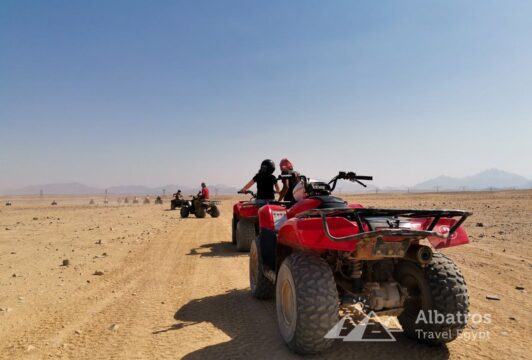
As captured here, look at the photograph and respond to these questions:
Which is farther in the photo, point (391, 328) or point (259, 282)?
point (259, 282)

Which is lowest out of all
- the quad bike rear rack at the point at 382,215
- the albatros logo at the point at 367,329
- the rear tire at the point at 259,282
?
the albatros logo at the point at 367,329

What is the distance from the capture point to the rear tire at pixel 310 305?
312 cm

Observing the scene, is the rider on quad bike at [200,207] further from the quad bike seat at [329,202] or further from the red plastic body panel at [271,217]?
the quad bike seat at [329,202]

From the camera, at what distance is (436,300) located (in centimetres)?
339

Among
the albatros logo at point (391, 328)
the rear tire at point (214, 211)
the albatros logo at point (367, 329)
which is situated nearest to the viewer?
the albatros logo at point (391, 328)

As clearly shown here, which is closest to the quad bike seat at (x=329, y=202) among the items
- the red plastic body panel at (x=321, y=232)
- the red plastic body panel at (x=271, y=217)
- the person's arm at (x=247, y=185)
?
the red plastic body panel at (x=321, y=232)

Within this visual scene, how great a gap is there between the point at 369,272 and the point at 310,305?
94cm

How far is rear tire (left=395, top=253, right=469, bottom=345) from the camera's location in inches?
132

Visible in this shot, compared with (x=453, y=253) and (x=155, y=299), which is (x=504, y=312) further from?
(x=155, y=299)

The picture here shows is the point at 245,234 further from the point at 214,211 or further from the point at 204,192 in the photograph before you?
the point at 204,192

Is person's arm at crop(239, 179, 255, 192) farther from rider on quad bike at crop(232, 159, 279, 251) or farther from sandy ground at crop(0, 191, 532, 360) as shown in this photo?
sandy ground at crop(0, 191, 532, 360)

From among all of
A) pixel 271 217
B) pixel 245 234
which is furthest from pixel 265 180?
pixel 271 217

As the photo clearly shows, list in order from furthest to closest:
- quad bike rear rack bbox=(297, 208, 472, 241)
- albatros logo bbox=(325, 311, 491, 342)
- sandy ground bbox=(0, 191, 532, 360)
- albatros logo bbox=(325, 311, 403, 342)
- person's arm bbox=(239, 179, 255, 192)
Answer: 1. person's arm bbox=(239, 179, 255, 192)
2. albatros logo bbox=(325, 311, 403, 342)
3. sandy ground bbox=(0, 191, 532, 360)
4. albatros logo bbox=(325, 311, 491, 342)
5. quad bike rear rack bbox=(297, 208, 472, 241)

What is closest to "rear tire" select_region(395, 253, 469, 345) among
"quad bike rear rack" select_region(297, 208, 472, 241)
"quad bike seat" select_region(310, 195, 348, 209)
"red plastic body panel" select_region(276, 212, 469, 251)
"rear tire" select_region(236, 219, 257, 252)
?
"red plastic body panel" select_region(276, 212, 469, 251)
